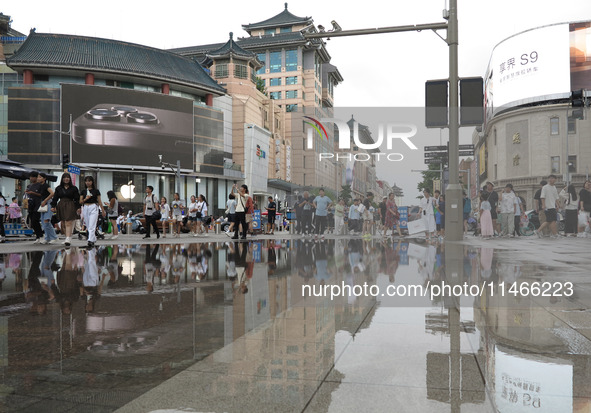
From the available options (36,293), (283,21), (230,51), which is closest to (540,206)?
(36,293)

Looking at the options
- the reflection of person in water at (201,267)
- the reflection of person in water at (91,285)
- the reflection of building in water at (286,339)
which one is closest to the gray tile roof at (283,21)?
the reflection of person in water at (201,267)

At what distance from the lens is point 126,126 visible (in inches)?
1715

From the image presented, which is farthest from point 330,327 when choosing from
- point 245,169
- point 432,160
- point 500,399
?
point 245,169

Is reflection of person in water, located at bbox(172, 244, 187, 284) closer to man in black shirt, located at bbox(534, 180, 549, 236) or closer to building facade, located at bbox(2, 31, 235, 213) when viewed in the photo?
man in black shirt, located at bbox(534, 180, 549, 236)

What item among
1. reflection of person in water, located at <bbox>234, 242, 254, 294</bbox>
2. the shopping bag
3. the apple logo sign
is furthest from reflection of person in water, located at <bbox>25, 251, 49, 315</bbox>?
the apple logo sign

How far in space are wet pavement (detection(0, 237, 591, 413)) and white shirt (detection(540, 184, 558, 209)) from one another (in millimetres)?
6001

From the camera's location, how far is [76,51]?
42500 millimetres

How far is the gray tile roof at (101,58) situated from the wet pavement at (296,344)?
40.1m

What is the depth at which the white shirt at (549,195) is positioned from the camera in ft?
38.7

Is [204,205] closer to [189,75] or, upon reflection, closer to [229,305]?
[229,305]

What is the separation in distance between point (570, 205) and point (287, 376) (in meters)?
11.9

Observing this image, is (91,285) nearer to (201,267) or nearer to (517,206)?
(201,267)

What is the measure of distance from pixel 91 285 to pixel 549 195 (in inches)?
415

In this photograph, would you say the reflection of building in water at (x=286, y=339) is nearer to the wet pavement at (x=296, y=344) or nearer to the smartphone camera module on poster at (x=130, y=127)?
the wet pavement at (x=296, y=344)
